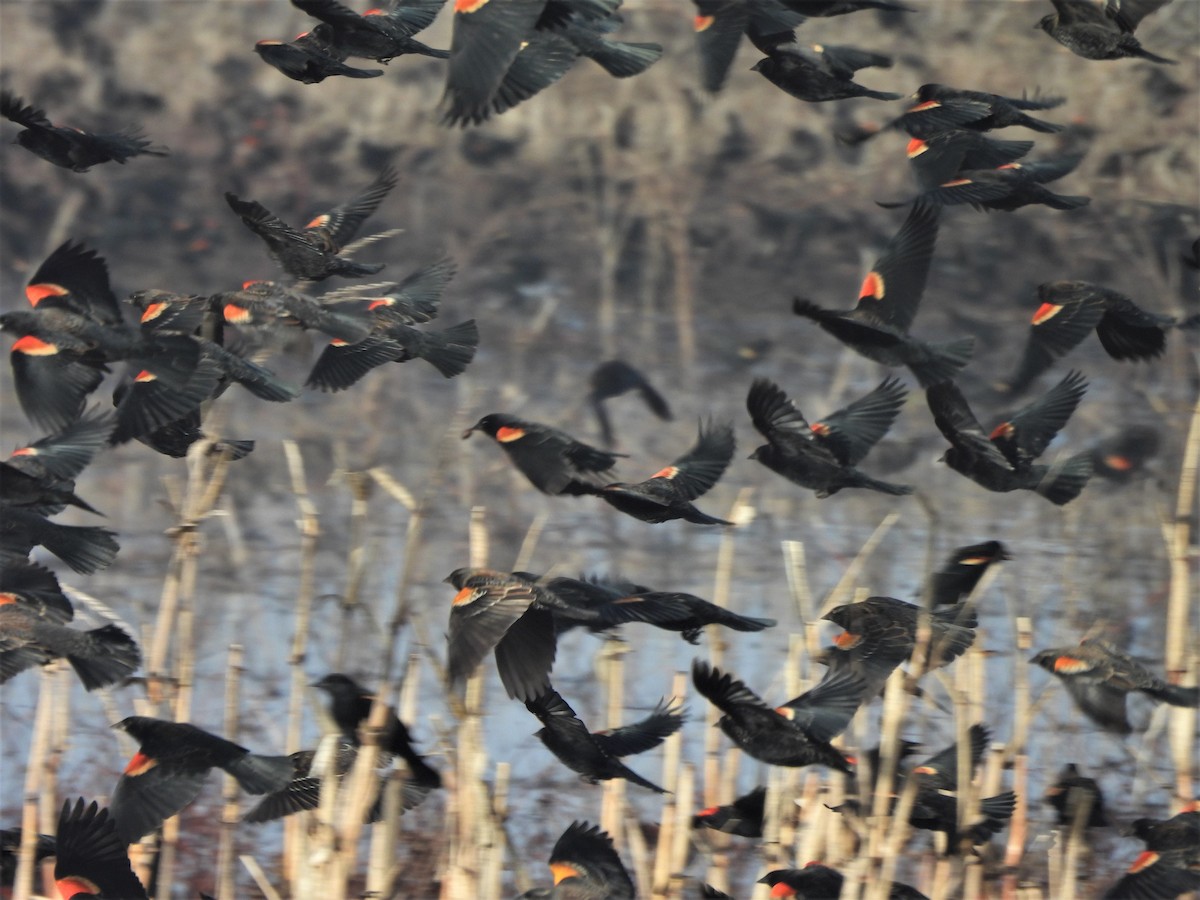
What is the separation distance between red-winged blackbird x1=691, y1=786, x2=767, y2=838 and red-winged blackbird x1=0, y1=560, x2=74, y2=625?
5.85 feet

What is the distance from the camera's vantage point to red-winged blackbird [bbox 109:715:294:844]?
462 centimetres

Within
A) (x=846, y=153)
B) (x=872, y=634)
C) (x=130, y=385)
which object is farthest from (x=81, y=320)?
(x=846, y=153)

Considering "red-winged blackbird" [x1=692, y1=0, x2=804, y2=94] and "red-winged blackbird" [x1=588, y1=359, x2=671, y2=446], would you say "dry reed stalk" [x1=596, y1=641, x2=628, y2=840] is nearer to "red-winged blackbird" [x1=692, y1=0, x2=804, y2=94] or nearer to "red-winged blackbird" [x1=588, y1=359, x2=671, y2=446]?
"red-winged blackbird" [x1=692, y1=0, x2=804, y2=94]

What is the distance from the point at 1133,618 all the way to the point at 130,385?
4580 millimetres

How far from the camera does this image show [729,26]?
5.36m

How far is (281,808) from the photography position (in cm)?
510

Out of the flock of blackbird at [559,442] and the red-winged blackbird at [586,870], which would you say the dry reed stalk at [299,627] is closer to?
the flock of blackbird at [559,442]

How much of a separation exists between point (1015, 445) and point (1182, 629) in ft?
2.49

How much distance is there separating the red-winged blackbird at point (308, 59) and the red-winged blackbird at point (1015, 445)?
70.1 inches

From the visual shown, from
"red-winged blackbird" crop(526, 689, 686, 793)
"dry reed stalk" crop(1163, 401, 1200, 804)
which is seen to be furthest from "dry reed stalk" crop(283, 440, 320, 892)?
"dry reed stalk" crop(1163, 401, 1200, 804)

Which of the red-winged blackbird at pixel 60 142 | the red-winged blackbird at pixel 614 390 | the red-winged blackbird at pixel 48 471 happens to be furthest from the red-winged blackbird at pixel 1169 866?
the red-winged blackbird at pixel 614 390

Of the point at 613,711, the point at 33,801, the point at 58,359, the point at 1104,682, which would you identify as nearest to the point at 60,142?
the point at 58,359

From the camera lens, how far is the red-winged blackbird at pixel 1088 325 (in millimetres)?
5572

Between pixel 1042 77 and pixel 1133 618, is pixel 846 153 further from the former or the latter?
pixel 1133 618
